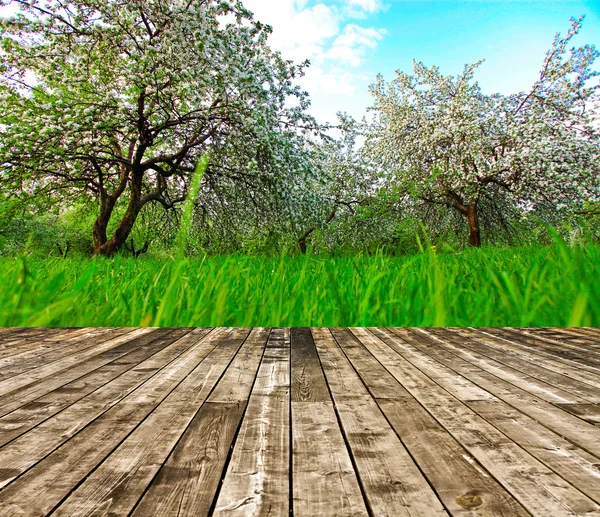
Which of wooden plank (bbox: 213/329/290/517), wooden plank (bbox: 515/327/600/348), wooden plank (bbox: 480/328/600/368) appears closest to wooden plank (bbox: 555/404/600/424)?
wooden plank (bbox: 480/328/600/368)

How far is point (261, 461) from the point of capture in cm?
95

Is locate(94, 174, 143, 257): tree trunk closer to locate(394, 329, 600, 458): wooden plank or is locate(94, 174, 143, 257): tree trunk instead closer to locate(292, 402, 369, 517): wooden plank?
locate(394, 329, 600, 458): wooden plank

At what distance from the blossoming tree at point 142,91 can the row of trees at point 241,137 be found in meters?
0.04

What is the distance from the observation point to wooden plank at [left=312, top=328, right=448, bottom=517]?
0.77 m

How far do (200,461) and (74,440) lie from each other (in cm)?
38

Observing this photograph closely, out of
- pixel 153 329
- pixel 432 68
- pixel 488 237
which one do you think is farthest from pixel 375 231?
pixel 153 329

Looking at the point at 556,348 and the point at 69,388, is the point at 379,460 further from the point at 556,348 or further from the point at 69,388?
the point at 556,348

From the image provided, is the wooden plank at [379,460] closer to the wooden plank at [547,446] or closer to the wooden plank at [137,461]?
the wooden plank at [547,446]

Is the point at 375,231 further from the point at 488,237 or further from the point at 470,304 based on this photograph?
the point at 470,304

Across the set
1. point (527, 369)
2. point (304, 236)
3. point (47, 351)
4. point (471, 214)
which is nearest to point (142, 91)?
point (304, 236)

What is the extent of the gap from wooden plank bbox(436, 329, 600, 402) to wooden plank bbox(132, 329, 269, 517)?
110 cm

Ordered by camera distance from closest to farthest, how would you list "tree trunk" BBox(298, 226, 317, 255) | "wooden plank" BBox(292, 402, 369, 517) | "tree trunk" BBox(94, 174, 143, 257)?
"wooden plank" BBox(292, 402, 369, 517) → "tree trunk" BBox(94, 174, 143, 257) → "tree trunk" BBox(298, 226, 317, 255)

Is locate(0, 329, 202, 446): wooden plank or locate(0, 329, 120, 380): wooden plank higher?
locate(0, 329, 202, 446): wooden plank

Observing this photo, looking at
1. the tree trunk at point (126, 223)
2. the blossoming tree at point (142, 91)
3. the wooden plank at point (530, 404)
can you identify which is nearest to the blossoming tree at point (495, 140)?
the blossoming tree at point (142, 91)
